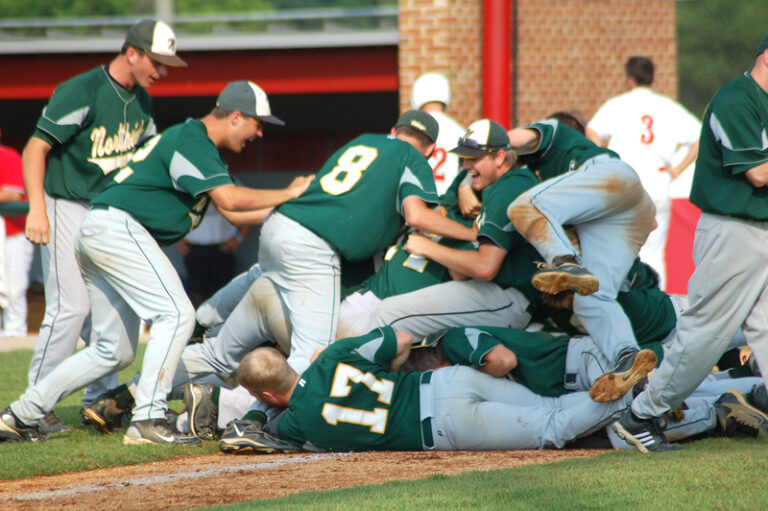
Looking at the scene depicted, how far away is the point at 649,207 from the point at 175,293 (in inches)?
108

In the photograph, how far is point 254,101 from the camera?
5.16m

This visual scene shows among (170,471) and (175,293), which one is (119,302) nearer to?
(175,293)

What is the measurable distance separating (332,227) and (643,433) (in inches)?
80.5

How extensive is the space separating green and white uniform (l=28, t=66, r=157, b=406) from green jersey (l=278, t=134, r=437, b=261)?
1238mm

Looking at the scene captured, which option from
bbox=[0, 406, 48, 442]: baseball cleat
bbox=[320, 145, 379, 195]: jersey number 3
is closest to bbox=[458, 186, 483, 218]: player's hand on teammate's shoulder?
bbox=[320, 145, 379, 195]: jersey number 3

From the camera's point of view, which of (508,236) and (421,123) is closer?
(508,236)

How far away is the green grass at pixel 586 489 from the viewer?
3.27m

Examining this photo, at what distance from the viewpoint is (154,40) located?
5.43m

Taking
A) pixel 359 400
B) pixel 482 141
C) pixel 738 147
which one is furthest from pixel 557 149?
pixel 359 400

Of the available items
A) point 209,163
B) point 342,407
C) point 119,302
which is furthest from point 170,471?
point 209,163

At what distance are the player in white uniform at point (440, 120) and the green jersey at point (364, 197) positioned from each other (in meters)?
2.43

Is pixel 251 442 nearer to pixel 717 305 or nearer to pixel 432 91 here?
pixel 717 305

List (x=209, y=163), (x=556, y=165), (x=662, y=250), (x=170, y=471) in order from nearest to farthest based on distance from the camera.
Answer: (x=170, y=471) < (x=209, y=163) < (x=556, y=165) < (x=662, y=250)

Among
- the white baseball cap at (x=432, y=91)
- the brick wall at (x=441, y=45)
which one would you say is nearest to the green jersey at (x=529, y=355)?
the white baseball cap at (x=432, y=91)
